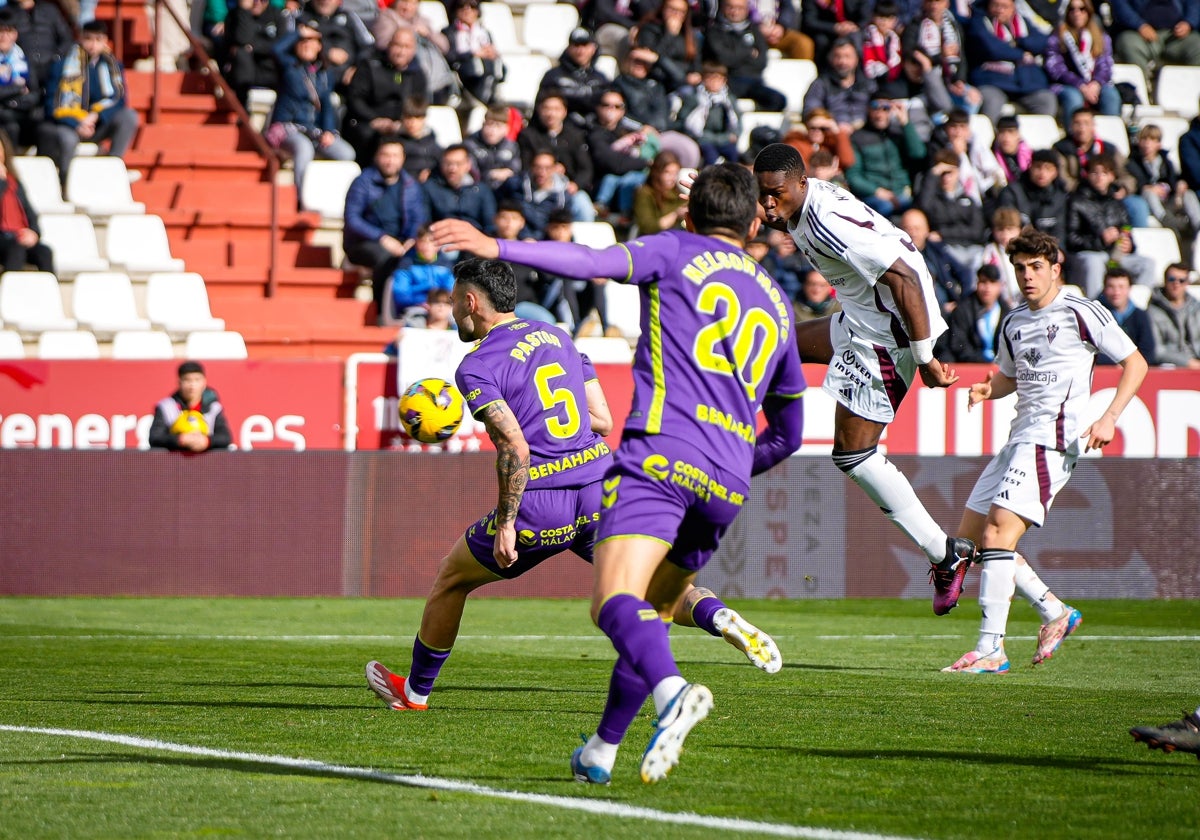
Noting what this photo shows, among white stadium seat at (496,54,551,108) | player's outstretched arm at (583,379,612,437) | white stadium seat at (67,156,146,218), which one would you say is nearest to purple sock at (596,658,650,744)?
player's outstretched arm at (583,379,612,437)

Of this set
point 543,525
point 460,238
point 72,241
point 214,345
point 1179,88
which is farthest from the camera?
point 1179,88

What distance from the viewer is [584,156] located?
19234mm

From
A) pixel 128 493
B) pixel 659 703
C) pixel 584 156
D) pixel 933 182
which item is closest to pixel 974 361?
pixel 933 182

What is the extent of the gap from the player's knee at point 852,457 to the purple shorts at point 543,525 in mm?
1853

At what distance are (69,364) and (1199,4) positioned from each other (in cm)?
1722

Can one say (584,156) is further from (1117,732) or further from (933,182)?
(1117,732)

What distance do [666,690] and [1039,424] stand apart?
5.43 m

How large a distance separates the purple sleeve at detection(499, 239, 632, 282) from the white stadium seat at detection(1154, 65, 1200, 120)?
20.8 metres

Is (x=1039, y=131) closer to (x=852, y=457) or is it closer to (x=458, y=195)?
(x=458, y=195)

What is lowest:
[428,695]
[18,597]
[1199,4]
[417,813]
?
[18,597]

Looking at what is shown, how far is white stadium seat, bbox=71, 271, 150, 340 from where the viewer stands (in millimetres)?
16766

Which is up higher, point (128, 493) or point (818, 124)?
point (818, 124)

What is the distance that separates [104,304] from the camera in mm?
16891

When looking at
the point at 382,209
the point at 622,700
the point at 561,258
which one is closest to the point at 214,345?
the point at 382,209
